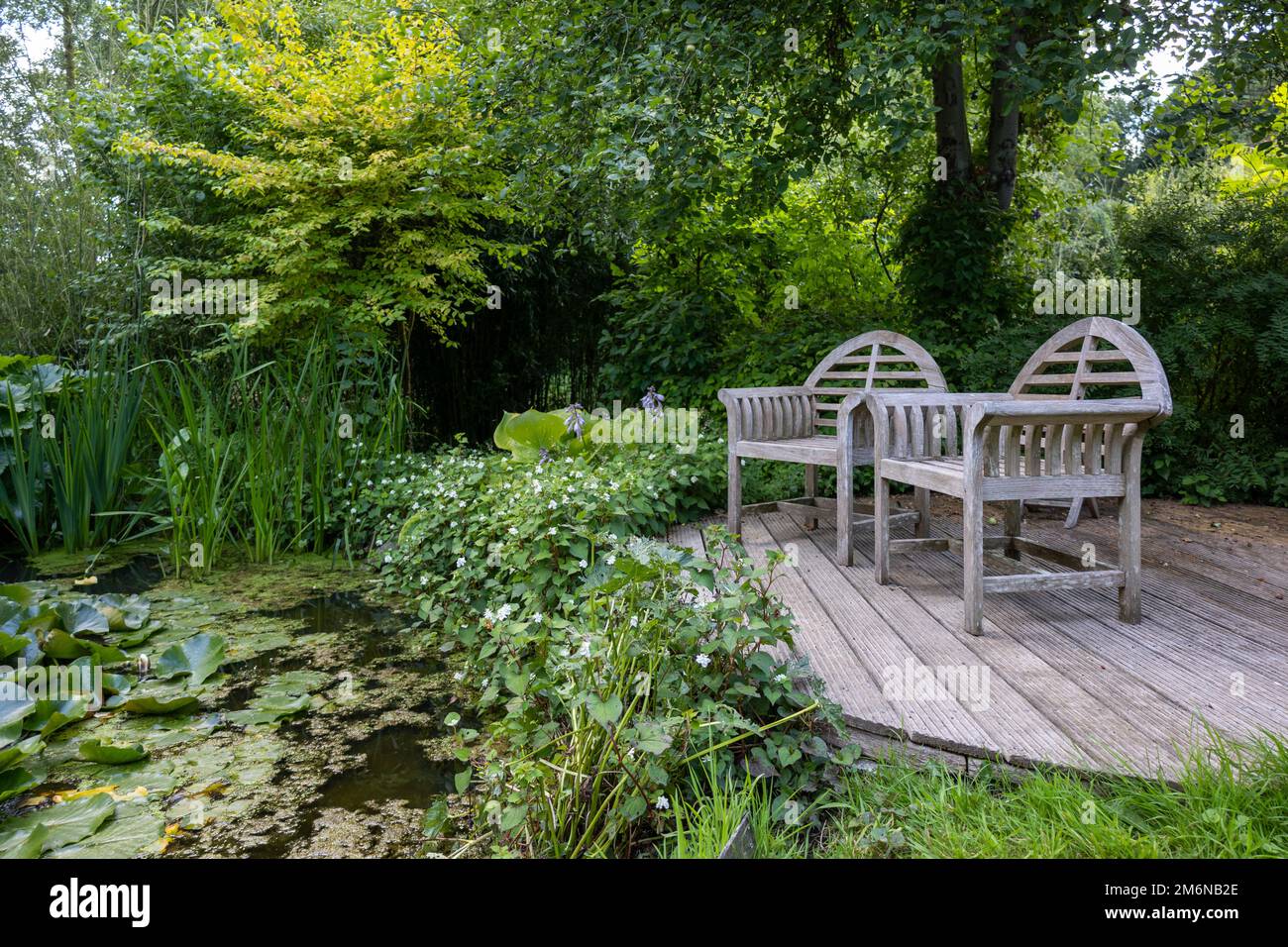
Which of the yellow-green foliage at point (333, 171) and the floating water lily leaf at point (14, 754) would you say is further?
the yellow-green foliage at point (333, 171)

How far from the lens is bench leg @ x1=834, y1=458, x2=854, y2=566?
326 cm

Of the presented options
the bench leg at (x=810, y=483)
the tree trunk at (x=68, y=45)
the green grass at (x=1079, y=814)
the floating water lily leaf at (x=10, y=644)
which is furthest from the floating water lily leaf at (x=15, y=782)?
the tree trunk at (x=68, y=45)

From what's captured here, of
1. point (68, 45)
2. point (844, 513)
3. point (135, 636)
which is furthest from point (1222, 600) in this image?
point (68, 45)

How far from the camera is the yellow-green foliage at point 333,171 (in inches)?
227

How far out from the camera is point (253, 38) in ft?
20.9

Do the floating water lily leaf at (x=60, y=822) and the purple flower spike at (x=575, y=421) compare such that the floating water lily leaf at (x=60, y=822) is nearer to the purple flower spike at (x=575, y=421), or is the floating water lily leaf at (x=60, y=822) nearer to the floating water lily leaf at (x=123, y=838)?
the floating water lily leaf at (x=123, y=838)

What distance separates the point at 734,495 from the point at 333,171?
12.8ft

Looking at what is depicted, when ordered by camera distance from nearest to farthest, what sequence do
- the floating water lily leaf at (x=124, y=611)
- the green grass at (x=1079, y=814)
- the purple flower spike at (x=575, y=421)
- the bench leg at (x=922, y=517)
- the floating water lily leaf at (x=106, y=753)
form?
the green grass at (x=1079, y=814) → the floating water lily leaf at (x=106, y=753) → the floating water lily leaf at (x=124, y=611) → the bench leg at (x=922, y=517) → the purple flower spike at (x=575, y=421)

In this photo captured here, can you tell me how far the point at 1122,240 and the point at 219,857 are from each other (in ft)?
18.8

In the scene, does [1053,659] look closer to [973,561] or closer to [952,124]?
[973,561]
